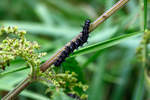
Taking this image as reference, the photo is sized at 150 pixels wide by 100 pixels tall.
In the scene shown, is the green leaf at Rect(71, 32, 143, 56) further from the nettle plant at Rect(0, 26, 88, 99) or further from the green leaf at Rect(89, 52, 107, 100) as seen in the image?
the green leaf at Rect(89, 52, 107, 100)

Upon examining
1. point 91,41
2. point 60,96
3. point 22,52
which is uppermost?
point 91,41

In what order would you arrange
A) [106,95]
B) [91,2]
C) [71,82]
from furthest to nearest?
[91,2] < [106,95] < [71,82]

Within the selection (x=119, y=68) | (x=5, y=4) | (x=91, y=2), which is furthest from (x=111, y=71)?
(x=5, y=4)

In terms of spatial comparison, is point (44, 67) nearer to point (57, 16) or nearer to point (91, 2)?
point (57, 16)

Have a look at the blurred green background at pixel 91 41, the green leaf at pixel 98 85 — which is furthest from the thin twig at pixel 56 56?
the green leaf at pixel 98 85

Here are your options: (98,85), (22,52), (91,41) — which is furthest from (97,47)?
(91,41)

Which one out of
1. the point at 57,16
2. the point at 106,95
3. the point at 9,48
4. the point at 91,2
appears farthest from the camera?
the point at 91,2

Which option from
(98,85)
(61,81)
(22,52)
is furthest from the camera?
(98,85)

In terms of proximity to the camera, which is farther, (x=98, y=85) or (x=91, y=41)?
(x=91, y=41)

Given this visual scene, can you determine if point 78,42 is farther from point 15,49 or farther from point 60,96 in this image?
point 60,96
